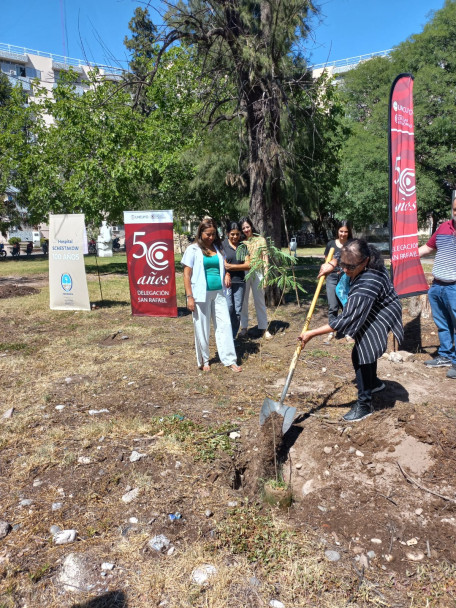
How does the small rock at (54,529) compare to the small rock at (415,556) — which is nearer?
the small rock at (415,556)

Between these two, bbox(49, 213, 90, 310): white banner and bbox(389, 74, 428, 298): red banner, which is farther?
bbox(49, 213, 90, 310): white banner

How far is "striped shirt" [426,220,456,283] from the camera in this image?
18.0 ft

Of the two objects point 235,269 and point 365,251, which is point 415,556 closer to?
point 365,251

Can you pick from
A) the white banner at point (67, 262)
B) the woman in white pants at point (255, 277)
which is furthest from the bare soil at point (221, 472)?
the white banner at point (67, 262)

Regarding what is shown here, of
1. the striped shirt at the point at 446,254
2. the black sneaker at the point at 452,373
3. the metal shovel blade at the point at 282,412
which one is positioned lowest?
the black sneaker at the point at 452,373

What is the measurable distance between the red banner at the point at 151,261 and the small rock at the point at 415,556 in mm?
6463

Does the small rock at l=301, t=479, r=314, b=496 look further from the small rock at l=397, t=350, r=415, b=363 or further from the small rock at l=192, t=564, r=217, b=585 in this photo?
the small rock at l=397, t=350, r=415, b=363

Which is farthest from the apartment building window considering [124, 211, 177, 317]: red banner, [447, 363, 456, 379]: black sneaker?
[447, 363, 456, 379]: black sneaker

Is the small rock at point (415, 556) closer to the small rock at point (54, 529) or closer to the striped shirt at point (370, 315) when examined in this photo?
the striped shirt at point (370, 315)

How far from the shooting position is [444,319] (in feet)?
19.0

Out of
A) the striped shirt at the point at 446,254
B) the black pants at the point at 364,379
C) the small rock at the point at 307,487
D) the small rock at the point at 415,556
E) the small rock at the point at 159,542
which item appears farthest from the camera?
the striped shirt at the point at 446,254

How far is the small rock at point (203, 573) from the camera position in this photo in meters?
2.55

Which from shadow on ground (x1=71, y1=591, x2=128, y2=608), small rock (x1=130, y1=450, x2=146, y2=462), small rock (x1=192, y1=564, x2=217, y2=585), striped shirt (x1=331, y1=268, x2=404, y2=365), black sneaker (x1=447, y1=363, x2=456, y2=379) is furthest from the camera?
black sneaker (x1=447, y1=363, x2=456, y2=379)

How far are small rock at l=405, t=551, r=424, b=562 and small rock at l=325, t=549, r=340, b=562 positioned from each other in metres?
0.39
